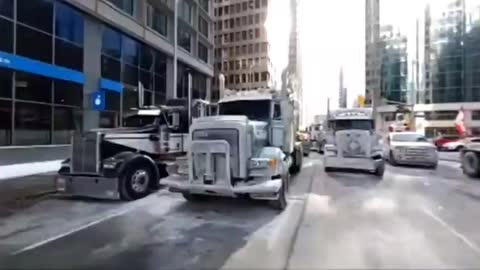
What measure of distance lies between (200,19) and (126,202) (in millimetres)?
38503

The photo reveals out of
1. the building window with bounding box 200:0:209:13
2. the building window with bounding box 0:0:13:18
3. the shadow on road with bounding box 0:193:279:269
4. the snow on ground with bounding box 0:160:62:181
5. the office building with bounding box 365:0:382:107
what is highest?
the office building with bounding box 365:0:382:107

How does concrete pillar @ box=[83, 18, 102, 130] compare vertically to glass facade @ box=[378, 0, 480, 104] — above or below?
below

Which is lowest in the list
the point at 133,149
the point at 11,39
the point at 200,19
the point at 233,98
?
the point at 133,149

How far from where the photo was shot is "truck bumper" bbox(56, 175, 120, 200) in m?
11.4

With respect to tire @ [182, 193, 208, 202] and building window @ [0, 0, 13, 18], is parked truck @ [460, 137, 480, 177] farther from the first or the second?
building window @ [0, 0, 13, 18]

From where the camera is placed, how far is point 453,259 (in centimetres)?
640

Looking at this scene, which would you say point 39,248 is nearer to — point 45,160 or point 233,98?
point 233,98

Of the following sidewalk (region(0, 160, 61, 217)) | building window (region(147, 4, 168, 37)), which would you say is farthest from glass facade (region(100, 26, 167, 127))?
sidewalk (region(0, 160, 61, 217))

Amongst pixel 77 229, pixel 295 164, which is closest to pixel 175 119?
pixel 77 229

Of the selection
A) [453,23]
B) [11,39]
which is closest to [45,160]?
[11,39]

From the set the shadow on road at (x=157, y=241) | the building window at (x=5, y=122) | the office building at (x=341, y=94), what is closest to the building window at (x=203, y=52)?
the building window at (x=5, y=122)

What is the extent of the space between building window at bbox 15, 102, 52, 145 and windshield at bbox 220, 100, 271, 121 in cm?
997

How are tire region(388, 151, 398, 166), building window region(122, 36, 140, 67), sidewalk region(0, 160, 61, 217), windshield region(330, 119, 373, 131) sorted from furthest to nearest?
building window region(122, 36, 140, 67) < tire region(388, 151, 398, 166) < windshield region(330, 119, 373, 131) < sidewalk region(0, 160, 61, 217)

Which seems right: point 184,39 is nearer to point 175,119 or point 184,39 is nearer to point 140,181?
point 175,119
